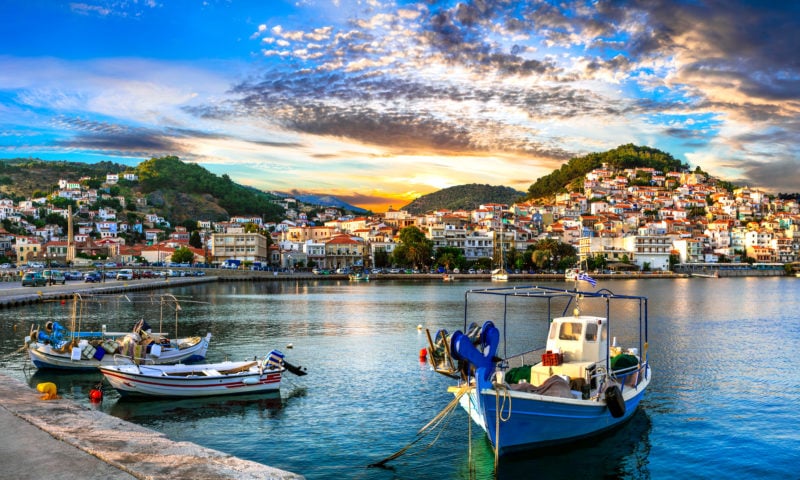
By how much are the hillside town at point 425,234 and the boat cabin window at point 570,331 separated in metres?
98.5

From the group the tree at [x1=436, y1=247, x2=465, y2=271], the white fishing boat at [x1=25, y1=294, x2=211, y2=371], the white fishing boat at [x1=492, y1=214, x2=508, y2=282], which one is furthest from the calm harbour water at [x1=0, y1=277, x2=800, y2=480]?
the tree at [x1=436, y1=247, x2=465, y2=271]

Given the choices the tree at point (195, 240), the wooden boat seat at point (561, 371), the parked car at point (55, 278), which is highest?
the tree at point (195, 240)

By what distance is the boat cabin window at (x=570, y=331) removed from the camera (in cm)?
1448

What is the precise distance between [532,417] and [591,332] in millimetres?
3460

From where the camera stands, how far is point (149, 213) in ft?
512

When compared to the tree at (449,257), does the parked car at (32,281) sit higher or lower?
lower

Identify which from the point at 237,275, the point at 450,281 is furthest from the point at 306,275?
the point at 450,281

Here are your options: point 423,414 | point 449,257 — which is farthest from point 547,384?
point 449,257

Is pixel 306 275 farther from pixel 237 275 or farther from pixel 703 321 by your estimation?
pixel 703 321

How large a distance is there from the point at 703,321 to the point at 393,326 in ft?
62.5

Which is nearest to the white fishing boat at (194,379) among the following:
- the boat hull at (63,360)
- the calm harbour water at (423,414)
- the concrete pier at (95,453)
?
the calm harbour water at (423,414)

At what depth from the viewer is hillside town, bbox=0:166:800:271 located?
11475 centimetres

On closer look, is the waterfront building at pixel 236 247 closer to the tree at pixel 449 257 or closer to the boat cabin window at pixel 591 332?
the tree at pixel 449 257

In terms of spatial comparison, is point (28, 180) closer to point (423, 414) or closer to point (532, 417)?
point (423, 414)
